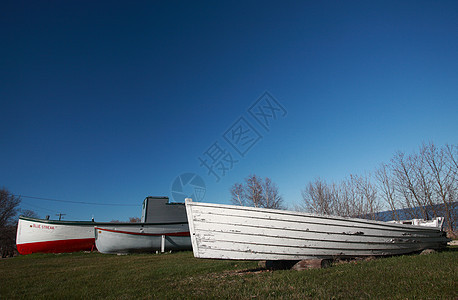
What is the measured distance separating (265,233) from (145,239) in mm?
13604

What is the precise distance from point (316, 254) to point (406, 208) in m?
19.3

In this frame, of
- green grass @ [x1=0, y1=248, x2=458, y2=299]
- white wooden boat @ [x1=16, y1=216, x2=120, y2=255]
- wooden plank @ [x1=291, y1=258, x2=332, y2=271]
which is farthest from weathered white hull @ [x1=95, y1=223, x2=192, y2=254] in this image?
wooden plank @ [x1=291, y1=258, x2=332, y2=271]

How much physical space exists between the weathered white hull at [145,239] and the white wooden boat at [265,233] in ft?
40.6

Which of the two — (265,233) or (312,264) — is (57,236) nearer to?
(265,233)

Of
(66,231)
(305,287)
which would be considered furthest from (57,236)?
(305,287)

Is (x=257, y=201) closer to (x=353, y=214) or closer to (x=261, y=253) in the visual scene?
(x=353, y=214)

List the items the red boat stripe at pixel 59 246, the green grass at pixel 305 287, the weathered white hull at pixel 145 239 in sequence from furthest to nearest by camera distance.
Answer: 1. the red boat stripe at pixel 59 246
2. the weathered white hull at pixel 145 239
3. the green grass at pixel 305 287

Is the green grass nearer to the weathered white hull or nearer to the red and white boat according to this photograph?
the weathered white hull

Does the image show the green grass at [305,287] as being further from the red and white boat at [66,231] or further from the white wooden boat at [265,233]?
the red and white boat at [66,231]

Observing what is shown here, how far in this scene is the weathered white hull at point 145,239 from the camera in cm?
1516

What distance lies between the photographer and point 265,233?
17.2 ft

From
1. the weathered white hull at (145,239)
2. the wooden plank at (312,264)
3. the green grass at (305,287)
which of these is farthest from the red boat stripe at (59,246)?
the wooden plank at (312,264)

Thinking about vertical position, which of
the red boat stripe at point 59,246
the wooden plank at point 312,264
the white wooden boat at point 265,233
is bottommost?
the red boat stripe at point 59,246

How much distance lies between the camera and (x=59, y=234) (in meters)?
18.5
